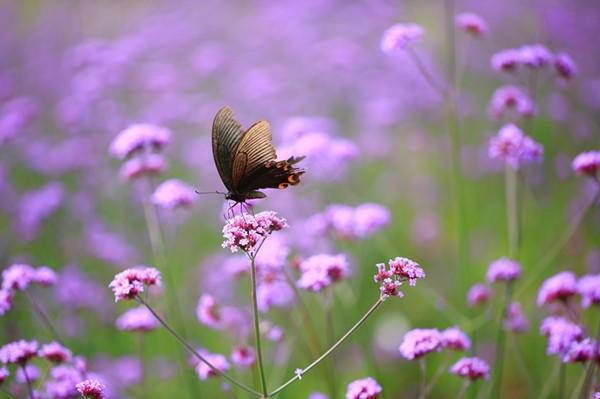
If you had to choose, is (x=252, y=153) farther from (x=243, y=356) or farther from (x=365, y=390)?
(x=365, y=390)

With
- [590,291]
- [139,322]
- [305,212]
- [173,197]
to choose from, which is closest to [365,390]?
[590,291]

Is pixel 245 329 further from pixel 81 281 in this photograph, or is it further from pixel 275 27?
pixel 275 27

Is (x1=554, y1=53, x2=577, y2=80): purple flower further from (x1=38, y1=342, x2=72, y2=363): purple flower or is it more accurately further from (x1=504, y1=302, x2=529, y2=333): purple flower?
(x1=38, y1=342, x2=72, y2=363): purple flower

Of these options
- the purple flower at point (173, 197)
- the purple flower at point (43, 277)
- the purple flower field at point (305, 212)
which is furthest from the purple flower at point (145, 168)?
the purple flower at point (43, 277)

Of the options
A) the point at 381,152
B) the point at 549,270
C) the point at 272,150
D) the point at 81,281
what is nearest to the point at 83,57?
the point at 81,281

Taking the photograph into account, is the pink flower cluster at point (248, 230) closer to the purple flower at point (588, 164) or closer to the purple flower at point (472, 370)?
the purple flower at point (472, 370)

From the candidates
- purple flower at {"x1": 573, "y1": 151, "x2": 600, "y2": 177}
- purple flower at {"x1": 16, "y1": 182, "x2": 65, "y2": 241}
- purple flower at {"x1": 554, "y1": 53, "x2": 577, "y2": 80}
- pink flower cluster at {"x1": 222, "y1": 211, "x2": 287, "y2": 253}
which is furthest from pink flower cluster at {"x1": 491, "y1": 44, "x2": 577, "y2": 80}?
purple flower at {"x1": 16, "y1": 182, "x2": 65, "y2": 241}
